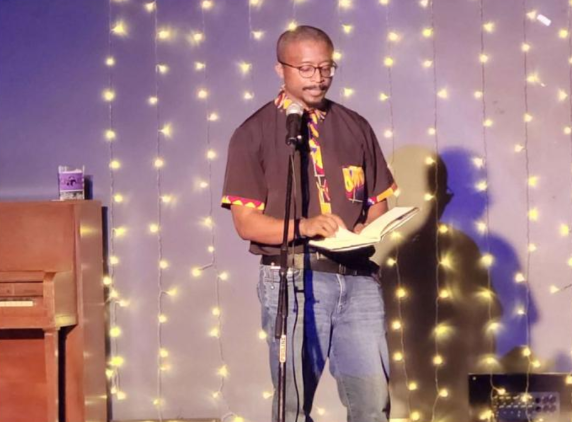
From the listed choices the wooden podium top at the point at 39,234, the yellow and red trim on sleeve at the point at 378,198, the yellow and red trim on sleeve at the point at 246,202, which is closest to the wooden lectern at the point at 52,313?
the wooden podium top at the point at 39,234

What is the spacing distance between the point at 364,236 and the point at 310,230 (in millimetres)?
180

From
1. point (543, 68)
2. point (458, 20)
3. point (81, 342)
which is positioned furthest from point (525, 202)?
point (81, 342)

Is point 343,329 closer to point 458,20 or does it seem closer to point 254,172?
point 254,172

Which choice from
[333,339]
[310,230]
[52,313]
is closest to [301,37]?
[310,230]

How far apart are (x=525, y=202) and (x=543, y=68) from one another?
0.66 metres

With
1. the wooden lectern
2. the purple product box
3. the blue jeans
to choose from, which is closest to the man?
the blue jeans

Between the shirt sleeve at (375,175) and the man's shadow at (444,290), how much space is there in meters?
1.10

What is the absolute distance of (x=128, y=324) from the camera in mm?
4258

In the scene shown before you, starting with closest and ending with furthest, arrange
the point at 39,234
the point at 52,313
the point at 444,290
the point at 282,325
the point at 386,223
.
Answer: the point at 282,325
the point at 386,223
the point at 52,313
the point at 39,234
the point at 444,290

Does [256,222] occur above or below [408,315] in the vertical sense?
above

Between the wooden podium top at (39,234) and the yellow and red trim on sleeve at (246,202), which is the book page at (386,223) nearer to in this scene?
the yellow and red trim on sleeve at (246,202)

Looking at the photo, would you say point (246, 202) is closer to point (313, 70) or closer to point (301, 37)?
point (313, 70)

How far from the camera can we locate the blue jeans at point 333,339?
2.71 metres

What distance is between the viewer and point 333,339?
111 inches
